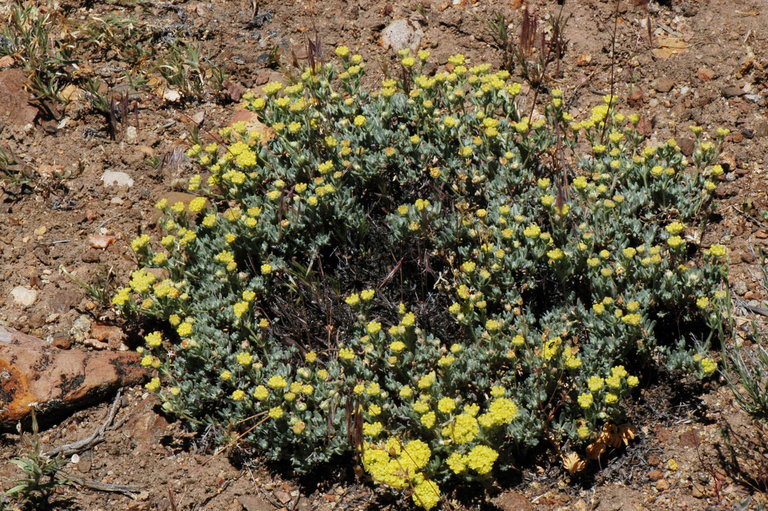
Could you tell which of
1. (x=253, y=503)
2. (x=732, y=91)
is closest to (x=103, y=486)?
(x=253, y=503)

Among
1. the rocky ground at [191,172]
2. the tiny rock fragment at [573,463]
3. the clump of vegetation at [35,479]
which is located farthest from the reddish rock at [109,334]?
the tiny rock fragment at [573,463]

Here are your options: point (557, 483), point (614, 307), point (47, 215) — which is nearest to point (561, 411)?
point (557, 483)

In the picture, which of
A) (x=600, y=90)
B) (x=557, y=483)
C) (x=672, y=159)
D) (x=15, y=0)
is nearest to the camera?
(x=557, y=483)

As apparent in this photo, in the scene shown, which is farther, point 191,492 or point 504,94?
point 504,94

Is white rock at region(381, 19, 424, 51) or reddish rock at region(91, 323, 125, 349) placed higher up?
white rock at region(381, 19, 424, 51)

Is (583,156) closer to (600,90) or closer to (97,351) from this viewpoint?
(600,90)

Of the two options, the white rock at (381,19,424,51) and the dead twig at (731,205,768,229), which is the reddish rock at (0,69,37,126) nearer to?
the white rock at (381,19,424,51)

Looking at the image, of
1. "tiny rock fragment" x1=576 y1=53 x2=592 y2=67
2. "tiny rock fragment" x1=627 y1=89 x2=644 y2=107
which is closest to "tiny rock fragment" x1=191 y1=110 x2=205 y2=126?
"tiny rock fragment" x1=576 y1=53 x2=592 y2=67
